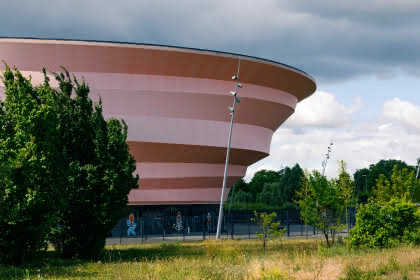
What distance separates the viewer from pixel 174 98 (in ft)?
130

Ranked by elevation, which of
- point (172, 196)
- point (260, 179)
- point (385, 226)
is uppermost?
point (260, 179)

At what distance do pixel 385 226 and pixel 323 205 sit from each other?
7956 mm

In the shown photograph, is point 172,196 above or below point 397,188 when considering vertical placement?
below

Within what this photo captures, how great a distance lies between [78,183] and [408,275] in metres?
13.7

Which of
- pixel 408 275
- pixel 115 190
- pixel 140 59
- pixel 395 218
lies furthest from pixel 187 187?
pixel 408 275

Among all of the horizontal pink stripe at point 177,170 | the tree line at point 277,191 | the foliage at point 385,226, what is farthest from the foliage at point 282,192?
the foliage at point 385,226

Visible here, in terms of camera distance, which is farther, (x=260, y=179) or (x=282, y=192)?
(x=260, y=179)

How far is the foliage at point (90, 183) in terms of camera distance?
74.4ft

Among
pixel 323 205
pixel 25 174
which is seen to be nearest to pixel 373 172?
pixel 323 205

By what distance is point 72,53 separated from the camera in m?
37.4

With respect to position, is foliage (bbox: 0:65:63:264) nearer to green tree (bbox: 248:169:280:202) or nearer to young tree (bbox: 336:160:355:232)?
young tree (bbox: 336:160:355:232)

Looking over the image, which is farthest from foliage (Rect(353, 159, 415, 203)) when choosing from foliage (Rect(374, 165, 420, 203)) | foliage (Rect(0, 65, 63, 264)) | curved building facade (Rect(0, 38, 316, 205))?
foliage (Rect(0, 65, 63, 264))

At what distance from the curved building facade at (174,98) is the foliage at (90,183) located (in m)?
14.5

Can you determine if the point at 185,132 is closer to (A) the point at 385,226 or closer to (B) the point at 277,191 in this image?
(A) the point at 385,226
